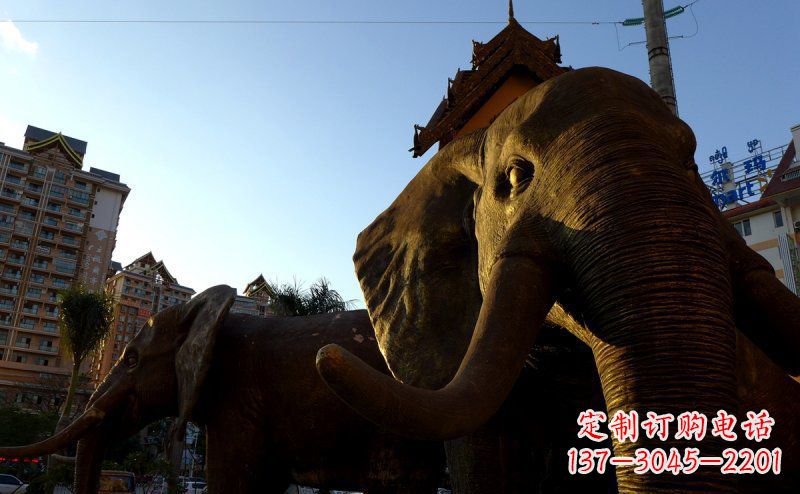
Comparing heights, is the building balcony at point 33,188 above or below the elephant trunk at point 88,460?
above

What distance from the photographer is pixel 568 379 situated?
9.27 ft

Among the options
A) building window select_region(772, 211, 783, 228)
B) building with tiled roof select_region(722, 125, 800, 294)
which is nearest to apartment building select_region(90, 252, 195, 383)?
building with tiled roof select_region(722, 125, 800, 294)

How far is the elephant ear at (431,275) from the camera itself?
2.81 meters

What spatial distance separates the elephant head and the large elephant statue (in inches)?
115

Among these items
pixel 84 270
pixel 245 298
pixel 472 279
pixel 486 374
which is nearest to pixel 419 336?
pixel 472 279

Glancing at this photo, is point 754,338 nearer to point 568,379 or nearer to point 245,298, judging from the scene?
point 568,379

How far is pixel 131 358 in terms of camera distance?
18.2 feet

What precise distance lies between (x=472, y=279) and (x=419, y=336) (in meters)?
0.36

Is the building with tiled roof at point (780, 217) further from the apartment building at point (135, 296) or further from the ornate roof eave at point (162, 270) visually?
the ornate roof eave at point (162, 270)

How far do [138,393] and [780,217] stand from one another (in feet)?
116

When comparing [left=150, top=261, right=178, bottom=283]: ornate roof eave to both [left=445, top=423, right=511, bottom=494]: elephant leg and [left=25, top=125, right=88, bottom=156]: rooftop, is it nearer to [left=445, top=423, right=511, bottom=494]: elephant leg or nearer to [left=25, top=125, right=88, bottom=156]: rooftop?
[left=25, top=125, right=88, bottom=156]: rooftop

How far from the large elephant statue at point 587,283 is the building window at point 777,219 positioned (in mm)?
35423

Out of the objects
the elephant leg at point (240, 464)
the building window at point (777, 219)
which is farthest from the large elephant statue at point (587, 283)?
the building window at point (777, 219)

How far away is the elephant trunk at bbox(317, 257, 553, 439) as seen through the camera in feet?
4.48
